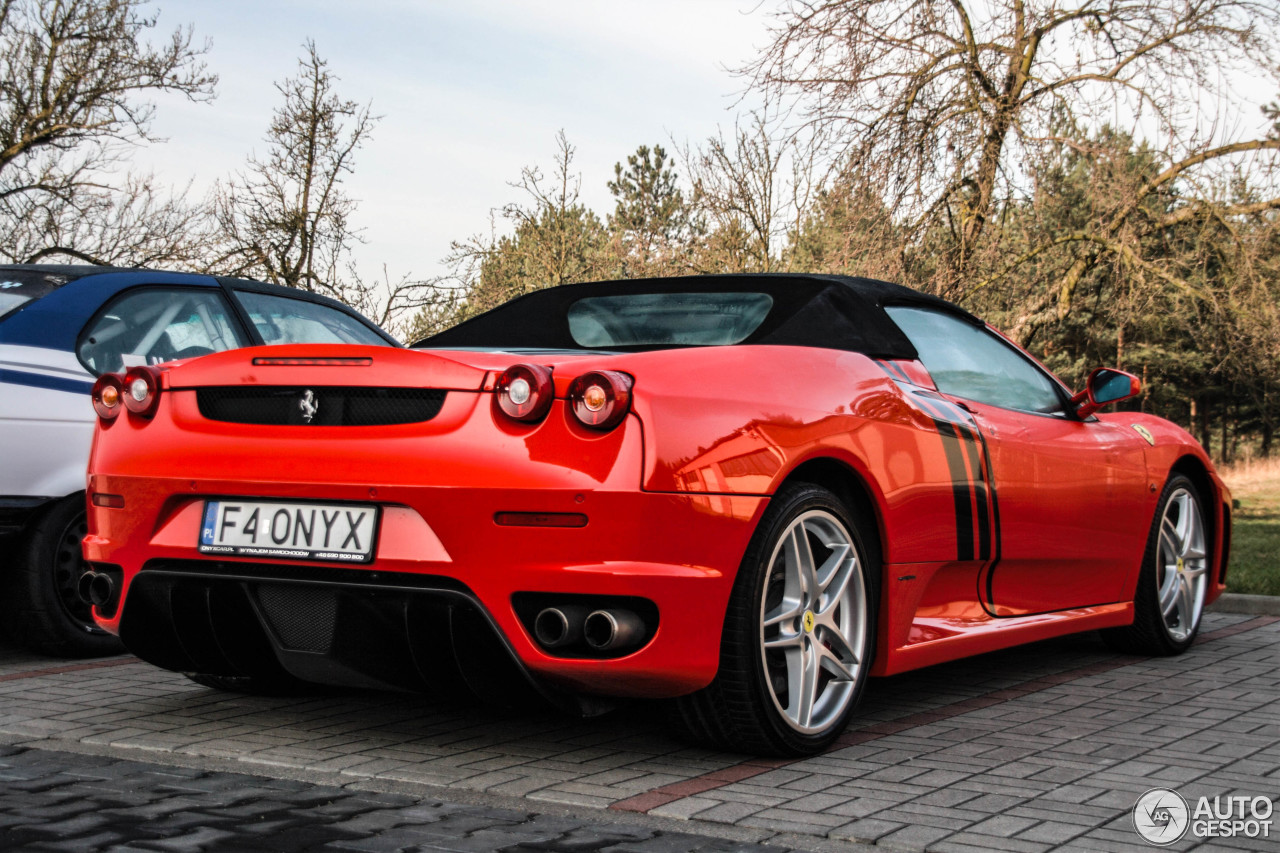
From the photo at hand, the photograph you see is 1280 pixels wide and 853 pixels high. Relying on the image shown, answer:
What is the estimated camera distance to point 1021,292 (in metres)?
16.9

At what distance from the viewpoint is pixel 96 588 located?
154 inches

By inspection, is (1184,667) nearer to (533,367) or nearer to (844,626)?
(844,626)

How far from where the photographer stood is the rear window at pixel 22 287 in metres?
5.39

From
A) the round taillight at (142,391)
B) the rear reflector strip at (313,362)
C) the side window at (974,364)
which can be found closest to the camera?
the rear reflector strip at (313,362)

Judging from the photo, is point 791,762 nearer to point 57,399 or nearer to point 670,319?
point 670,319

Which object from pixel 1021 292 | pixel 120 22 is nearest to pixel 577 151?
pixel 120 22

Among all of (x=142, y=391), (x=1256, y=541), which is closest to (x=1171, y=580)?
(x=142, y=391)

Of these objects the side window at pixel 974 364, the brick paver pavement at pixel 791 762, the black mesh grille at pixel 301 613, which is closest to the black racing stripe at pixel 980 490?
the side window at pixel 974 364

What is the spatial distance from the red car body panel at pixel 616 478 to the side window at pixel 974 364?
221 millimetres

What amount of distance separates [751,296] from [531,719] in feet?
5.18

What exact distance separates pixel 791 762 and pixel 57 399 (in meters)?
3.27

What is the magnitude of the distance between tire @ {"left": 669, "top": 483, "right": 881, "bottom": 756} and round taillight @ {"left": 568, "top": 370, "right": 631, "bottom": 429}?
56 centimetres

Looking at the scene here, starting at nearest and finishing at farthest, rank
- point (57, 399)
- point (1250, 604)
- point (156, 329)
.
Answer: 1. point (57, 399)
2. point (156, 329)
3. point (1250, 604)

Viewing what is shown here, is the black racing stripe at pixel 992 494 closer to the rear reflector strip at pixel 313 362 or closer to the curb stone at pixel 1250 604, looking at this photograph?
the rear reflector strip at pixel 313 362
